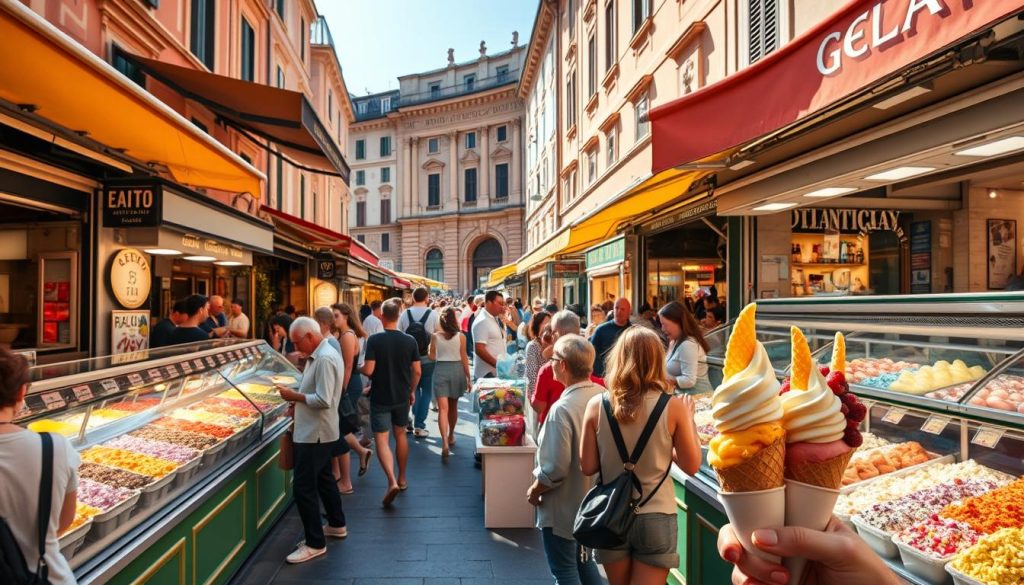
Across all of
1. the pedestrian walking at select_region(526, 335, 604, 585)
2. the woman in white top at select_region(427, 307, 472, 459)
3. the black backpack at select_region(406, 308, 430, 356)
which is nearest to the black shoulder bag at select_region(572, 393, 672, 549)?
the pedestrian walking at select_region(526, 335, 604, 585)

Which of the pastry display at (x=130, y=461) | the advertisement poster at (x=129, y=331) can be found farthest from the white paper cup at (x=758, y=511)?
the advertisement poster at (x=129, y=331)

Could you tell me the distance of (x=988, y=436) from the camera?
269cm

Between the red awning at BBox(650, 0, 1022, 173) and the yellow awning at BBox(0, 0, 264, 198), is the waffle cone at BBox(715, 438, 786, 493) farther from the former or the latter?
the yellow awning at BBox(0, 0, 264, 198)

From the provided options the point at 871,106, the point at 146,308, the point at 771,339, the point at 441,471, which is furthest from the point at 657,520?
the point at 146,308

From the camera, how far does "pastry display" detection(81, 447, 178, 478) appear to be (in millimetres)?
3111

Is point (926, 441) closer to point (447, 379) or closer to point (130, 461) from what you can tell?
point (130, 461)

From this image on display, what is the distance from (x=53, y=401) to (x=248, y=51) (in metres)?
11.7

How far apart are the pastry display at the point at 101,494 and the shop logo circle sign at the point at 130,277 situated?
13.5ft

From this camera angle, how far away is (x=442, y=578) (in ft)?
12.7

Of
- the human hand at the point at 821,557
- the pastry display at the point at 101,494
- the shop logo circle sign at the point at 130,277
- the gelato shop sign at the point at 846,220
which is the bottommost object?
the pastry display at the point at 101,494

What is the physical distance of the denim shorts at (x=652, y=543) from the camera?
8.40 feet

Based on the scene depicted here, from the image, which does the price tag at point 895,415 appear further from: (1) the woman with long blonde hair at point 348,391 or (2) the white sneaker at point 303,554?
(1) the woman with long blonde hair at point 348,391

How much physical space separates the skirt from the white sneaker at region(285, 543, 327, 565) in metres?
2.80

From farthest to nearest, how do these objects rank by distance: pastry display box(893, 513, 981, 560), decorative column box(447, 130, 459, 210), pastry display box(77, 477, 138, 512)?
decorative column box(447, 130, 459, 210)
pastry display box(77, 477, 138, 512)
pastry display box(893, 513, 981, 560)
